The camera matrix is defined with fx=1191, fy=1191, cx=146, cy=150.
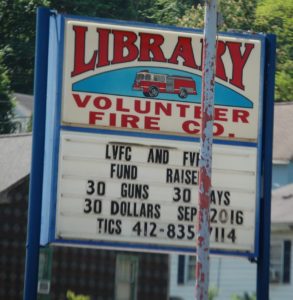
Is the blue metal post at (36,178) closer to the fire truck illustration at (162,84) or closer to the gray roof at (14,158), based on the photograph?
the fire truck illustration at (162,84)

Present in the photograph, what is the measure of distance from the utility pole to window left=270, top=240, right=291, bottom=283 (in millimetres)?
14549

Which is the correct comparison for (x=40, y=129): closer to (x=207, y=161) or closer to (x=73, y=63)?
(x=73, y=63)

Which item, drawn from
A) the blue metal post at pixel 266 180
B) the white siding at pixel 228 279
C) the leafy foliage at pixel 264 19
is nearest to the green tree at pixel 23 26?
the leafy foliage at pixel 264 19

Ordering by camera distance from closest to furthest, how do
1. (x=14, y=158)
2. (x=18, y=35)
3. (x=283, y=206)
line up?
(x=283, y=206) < (x=14, y=158) < (x=18, y=35)

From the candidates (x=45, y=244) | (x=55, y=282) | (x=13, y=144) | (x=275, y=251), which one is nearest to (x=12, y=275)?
(x=55, y=282)

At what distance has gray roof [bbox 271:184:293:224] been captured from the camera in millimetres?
25906

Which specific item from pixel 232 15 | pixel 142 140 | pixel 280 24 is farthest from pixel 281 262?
pixel 280 24

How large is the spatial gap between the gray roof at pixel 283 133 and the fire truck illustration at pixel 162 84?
16846mm

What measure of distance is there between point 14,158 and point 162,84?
16.0 meters

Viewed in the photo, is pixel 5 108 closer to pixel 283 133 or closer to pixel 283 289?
pixel 283 133

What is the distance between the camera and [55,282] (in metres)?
27.2

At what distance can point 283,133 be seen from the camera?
1195 inches

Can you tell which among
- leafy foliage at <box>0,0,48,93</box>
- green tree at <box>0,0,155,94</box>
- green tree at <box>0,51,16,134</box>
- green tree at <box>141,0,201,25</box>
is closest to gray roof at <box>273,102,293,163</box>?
green tree at <box>0,51,16,134</box>

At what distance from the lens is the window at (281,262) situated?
2636 centimetres
